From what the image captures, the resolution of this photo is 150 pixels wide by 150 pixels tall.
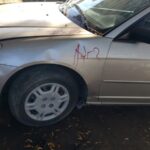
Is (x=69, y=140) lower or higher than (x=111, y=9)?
lower

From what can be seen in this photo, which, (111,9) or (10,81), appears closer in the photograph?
(10,81)

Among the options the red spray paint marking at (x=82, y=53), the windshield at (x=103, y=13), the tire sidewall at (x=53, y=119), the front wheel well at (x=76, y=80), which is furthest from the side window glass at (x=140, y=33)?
the tire sidewall at (x=53, y=119)

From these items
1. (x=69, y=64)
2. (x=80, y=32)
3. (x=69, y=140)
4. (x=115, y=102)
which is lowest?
(x=69, y=140)

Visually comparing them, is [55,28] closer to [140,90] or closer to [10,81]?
[10,81]

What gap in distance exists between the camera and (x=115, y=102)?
3.75 meters

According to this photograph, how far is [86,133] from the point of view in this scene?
11.9 feet

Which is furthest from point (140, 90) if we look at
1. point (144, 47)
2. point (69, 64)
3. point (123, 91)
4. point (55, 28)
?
point (55, 28)

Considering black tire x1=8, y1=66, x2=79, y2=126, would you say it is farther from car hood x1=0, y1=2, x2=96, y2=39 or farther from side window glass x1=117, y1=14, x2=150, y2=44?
side window glass x1=117, y1=14, x2=150, y2=44

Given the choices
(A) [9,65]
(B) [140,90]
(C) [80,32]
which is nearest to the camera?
(A) [9,65]

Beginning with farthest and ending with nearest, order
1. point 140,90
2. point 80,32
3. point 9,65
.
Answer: point 140,90
point 80,32
point 9,65

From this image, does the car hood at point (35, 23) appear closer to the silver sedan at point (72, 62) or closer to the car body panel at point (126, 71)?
the silver sedan at point (72, 62)

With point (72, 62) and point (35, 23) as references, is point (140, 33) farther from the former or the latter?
point (35, 23)

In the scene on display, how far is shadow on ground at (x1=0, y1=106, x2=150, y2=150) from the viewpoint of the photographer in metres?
3.40

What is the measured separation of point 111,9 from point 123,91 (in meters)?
0.93
